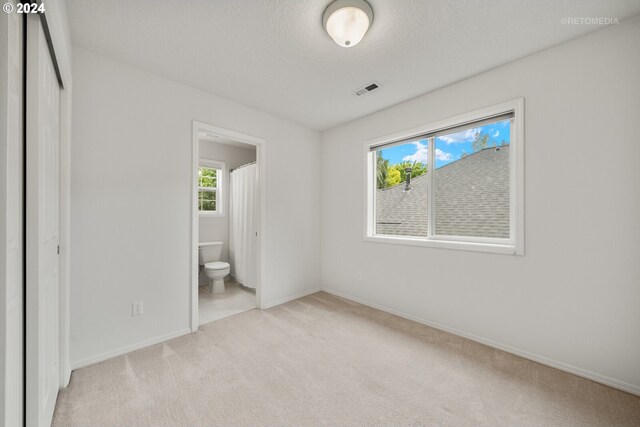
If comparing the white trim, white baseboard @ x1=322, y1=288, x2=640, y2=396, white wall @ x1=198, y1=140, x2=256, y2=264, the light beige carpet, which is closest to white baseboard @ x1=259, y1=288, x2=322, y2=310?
Result: the light beige carpet

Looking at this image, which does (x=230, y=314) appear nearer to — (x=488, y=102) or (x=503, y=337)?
(x=503, y=337)

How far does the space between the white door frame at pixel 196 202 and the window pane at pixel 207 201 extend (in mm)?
1555

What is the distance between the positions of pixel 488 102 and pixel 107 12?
2.90 meters

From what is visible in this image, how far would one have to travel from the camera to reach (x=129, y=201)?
6.91 feet

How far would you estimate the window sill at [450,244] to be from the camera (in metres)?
2.15

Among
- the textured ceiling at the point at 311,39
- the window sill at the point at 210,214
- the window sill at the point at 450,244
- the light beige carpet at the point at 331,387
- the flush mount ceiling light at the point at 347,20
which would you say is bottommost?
the light beige carpet at the point at 331,387

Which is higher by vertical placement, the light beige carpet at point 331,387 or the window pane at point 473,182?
the window pane at point 473,182

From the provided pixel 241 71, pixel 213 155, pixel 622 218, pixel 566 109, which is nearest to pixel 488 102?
pixel 566 109

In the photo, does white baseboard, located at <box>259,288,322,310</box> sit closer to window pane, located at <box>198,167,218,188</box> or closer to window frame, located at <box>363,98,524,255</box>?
window frame, located at <box>363,98,524,255</box>

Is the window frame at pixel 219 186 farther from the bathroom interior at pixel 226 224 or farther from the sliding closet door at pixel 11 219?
the sliding closet door at pixel 11 219

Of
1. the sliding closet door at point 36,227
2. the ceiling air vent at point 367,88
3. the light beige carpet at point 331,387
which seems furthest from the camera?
the ceiling air vent at point 367,88

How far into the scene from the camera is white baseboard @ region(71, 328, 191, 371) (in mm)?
1875

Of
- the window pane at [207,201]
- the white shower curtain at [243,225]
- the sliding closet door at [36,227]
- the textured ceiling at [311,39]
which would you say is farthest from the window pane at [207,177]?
the sliding closet door at [36,227]

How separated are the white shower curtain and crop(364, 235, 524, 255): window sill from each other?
5.60ft
